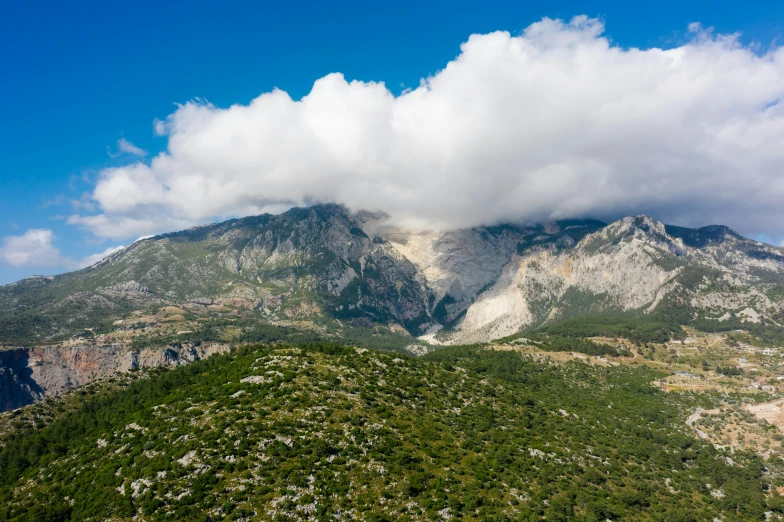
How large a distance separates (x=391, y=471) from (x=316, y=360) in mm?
35253

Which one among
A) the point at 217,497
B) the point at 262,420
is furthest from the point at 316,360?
the point at 217,497

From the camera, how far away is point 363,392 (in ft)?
236

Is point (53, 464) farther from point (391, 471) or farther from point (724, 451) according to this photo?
point (724, 451)

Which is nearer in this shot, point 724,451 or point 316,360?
point 316,360

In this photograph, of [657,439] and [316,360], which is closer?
[316,360]

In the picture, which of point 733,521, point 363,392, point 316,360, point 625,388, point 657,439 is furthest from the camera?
point 625,388

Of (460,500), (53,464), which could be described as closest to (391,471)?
(460,500)

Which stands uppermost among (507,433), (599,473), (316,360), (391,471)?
(316,360)

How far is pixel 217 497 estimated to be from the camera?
4397 cm

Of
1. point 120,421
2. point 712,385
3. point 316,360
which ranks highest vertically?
point 316,360

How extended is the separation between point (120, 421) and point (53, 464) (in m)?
9.54

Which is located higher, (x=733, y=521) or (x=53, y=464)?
(x=53, y=464)

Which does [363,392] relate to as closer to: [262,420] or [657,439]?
[262,420]

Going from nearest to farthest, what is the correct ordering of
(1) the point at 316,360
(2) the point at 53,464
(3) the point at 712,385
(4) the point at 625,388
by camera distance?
(2) the point at 53,464 < (1) the point at 316,360 < (4) the point at 625,388 < (3) the point at 712,385
